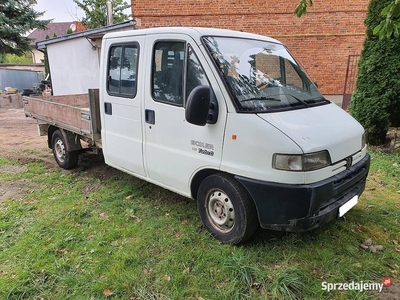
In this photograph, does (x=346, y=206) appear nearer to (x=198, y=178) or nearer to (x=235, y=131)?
(x=235, y=131)

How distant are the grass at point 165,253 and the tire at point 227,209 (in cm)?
14

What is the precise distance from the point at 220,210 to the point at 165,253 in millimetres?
720

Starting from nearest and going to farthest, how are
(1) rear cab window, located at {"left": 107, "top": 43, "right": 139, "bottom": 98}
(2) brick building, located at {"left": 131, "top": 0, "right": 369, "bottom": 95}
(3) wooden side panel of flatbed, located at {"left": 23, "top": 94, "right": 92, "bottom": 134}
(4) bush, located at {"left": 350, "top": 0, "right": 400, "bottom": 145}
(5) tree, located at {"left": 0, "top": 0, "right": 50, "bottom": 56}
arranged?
1. (1) rear cab window, located at {"left": 107, "top": 43, "right": 139, "bottom": 98}
2. (3) wooden side panel of flatbed, located at {"left": 23, "top": 94, "right": 92, "bottom": 134}
3. (4) bush, located at {"left": 350, "top": 0, "right": 400, "bottom": 145}
4. (2) brick building, located at {"left": 131, "top": 0, "right": 369, "bottom": 95}
5. (5) tree, located at {"left": 0, "top": 0, "right": 50, "bottom": 56}

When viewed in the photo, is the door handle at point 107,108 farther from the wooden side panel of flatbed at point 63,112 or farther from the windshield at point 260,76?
the windshield at point 260,76

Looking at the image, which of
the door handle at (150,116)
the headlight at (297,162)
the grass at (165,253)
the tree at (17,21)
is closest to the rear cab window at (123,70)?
the door handle at (150,116)

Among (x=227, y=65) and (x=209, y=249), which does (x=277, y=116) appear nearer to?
(x=227, y=65)

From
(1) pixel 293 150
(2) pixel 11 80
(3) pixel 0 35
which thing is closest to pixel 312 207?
(1) pixel 293 150

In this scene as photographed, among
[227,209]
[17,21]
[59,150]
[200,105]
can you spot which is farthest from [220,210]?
[17,21]

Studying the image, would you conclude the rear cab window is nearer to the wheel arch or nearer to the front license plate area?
→ the wheel arch

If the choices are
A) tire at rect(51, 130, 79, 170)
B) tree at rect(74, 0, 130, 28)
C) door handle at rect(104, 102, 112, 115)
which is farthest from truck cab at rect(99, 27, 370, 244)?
tree at rect(74, 0, 130, 28)

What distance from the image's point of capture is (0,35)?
1797cm

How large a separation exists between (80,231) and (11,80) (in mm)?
22853

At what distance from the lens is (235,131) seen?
2775 millimetres

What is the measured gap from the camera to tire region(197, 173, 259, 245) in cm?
286
